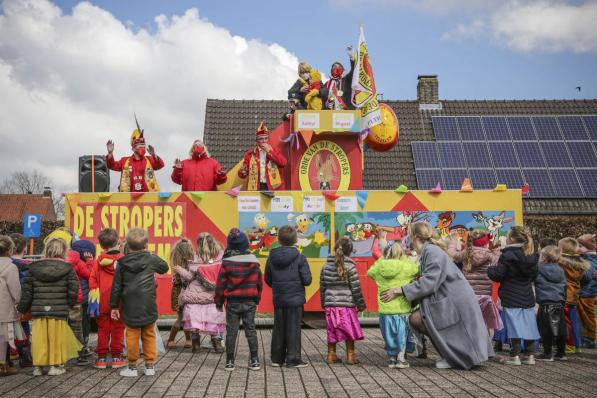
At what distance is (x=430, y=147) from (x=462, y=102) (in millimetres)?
4772

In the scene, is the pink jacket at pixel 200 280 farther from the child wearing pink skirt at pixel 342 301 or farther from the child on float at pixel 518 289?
the child on float at pixel 518 289

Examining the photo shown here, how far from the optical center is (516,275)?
8430mm

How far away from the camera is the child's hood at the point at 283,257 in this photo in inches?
324

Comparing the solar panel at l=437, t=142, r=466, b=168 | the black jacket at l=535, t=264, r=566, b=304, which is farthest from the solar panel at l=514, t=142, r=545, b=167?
the black jacket at l=535, t=264, r=566, b=304

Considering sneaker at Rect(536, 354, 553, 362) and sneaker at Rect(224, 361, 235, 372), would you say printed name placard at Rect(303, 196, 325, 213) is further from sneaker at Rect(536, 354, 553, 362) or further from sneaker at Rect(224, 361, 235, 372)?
sneaker at Rect(224, 361, 235, 372)

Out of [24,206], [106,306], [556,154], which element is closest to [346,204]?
[106,306]

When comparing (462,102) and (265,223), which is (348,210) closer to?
(265,223)

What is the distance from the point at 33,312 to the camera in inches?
304

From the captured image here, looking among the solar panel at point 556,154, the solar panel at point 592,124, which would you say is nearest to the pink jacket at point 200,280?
the solar panel at point 556,154

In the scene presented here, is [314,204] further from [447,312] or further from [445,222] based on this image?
[447,312]

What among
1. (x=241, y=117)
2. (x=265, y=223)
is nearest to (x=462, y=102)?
(x=241, y=117)

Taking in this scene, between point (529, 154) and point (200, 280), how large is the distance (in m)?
15.5

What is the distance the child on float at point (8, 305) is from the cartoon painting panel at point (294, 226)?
4868mm

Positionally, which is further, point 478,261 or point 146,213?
point 146,213
